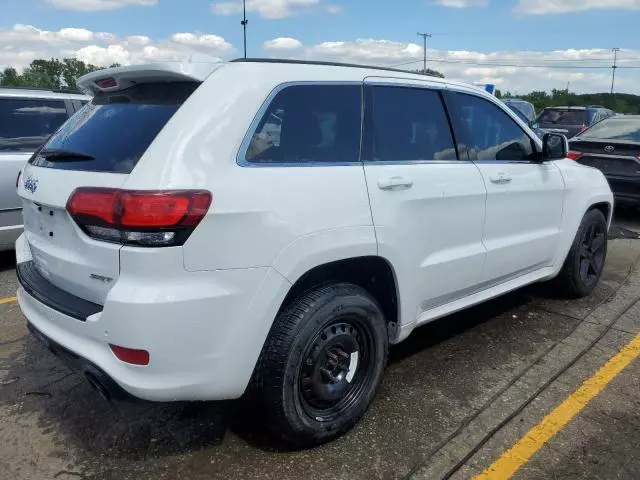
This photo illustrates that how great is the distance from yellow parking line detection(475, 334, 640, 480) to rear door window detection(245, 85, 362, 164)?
5.32 feet

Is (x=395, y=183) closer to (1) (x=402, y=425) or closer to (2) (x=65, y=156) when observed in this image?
(1) (x=402, y=425)

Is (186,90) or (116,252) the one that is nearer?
(116,252)

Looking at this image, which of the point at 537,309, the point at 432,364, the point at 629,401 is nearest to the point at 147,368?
the point at 432,364

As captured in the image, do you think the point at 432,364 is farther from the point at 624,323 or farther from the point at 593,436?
the point at 624,323

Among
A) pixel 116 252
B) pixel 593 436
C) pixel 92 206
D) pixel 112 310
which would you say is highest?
pixel 92 206

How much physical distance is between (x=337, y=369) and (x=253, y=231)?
37.2 inches

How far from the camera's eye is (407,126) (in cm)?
333

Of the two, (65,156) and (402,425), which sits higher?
(65,156)

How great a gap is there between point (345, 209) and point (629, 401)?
81.3 inches

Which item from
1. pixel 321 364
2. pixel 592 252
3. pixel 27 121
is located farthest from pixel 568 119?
pixel 321 364

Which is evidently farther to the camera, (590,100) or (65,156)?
(590,100)

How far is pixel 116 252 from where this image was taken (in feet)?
7.63

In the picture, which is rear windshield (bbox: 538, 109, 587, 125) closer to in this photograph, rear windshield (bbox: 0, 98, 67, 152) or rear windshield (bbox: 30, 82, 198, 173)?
rear windshield (bbox: 0, 98, 67, 152)

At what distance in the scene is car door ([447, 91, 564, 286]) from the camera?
12.4 feet
